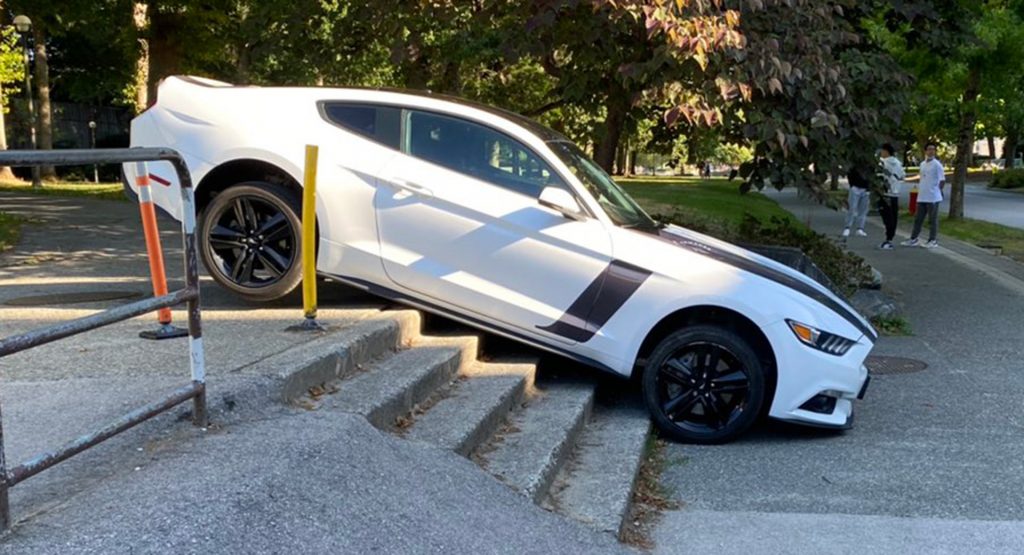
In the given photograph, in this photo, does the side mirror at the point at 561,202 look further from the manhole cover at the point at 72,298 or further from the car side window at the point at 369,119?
the manhole cover at the point at 72,298

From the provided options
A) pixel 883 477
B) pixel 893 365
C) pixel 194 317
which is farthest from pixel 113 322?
pixel 893 365

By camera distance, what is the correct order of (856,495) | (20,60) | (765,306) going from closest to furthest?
(856,495), (765,306), (20,60)

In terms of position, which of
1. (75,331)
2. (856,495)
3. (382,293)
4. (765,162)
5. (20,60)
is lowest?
(856,495)

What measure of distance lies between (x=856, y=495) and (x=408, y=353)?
2.77 meters

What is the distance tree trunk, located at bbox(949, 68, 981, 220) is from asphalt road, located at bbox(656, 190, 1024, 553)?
1364cm

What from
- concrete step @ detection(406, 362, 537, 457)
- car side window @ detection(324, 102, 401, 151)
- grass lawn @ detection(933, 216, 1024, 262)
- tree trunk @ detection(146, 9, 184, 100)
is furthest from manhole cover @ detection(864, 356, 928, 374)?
tree trunk @ detection(146, 9, 184, 100)

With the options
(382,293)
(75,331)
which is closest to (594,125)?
(382,293)

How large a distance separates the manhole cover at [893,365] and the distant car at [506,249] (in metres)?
2.17

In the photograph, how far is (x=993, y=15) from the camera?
1596cm

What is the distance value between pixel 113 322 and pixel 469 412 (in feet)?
7.10

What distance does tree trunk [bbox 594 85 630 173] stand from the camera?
962cm

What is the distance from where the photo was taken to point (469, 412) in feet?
15.9

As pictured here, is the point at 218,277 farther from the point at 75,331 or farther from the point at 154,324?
the point at 75,331

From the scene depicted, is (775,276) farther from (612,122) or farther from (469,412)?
(612,122)
